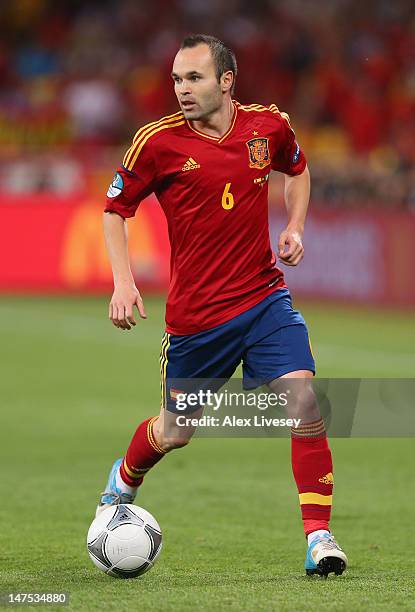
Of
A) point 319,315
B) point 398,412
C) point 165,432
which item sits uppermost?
point 165,432

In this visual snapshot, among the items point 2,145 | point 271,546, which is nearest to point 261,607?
point 271,546

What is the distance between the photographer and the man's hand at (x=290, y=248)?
223 inches

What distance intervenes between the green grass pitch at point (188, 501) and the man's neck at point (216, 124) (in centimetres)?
182

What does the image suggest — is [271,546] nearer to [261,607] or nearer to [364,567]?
[364,567]

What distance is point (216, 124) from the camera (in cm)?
559

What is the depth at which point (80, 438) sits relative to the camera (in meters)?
9.28

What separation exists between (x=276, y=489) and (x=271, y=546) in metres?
1.55

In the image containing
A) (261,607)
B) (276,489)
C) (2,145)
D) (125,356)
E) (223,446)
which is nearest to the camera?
(261,607)

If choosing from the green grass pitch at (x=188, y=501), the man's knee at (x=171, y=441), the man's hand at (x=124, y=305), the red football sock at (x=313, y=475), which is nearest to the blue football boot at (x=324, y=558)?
the green grass pitch at (x=188, y=501)

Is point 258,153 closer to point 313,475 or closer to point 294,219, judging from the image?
point 294,219

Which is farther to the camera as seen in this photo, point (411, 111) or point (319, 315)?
point (411, 111)

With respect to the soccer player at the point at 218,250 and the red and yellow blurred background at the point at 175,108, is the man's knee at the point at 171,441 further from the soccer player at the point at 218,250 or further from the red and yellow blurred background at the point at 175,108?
the red and yellow blurred background at the point at 175,108

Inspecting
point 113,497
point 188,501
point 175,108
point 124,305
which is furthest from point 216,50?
point 175,108

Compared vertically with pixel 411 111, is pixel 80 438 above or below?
below
